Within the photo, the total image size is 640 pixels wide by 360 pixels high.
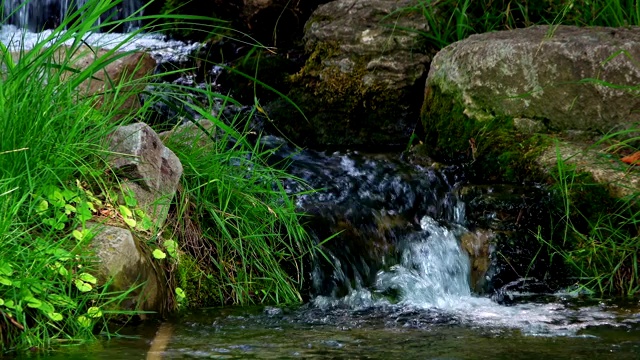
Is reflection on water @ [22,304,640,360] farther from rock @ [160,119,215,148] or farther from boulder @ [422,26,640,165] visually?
boulder @ [422,26,640,165]

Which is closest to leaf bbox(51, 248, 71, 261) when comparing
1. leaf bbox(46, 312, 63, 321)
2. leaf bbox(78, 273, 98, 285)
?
leaf bbox(78, 273, 98, 285)

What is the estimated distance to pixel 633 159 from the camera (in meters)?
4.84

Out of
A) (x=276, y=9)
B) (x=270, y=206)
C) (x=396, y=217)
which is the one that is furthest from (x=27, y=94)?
(x=276, y=9)

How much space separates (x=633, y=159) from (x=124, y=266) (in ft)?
9.19

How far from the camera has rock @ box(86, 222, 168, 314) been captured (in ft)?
11.6

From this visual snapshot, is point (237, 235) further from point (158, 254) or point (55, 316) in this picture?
point (55, 316)

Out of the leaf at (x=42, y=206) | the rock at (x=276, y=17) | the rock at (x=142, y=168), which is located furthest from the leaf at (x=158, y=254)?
the rock at (x=276, y=17)

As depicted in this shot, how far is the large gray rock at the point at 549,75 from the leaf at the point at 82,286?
114 inches

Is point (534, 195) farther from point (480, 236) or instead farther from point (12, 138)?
point (12, 138)

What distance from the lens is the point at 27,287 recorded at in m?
3.21

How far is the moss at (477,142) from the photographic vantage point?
5316mm

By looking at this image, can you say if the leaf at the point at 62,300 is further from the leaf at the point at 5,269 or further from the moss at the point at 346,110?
the moss at the point at 346,110

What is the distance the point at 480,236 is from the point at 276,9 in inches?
142

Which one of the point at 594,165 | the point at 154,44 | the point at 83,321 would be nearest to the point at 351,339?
the point at 83,321
